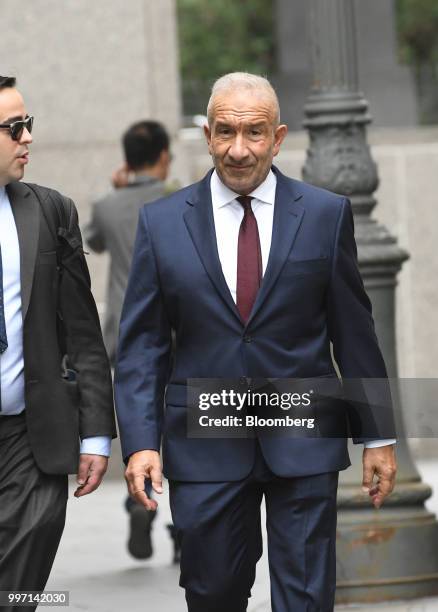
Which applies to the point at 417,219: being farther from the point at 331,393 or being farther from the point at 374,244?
the point at 331,393

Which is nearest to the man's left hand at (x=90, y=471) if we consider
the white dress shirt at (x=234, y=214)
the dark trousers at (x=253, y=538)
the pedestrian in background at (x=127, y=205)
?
the dark trousers at (x=253, y=538)

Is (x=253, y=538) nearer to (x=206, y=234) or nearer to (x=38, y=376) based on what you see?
(x=38, y=376)

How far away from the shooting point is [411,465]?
7273 millimetres

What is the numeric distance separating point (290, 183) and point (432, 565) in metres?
2.45

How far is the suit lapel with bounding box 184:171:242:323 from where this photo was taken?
4.92 meters

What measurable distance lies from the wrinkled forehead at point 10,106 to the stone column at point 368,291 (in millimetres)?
2355

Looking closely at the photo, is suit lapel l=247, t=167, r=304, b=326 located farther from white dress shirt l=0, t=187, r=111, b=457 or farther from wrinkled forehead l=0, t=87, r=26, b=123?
wrinkled forehead l=0, t=87, r=26, b=123

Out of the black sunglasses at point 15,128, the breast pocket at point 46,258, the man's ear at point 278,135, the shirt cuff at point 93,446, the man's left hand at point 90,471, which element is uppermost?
the black sunglasses at point 15,128

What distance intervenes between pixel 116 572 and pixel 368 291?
6.63 feet

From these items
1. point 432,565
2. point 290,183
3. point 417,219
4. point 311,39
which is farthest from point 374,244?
point 417,219

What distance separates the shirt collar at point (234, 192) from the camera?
5.02 meters

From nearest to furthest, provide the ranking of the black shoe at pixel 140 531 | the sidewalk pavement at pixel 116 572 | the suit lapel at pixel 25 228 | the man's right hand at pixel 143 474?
the man's right hand at pixel 143 474 → the suit lapel at pixel 25 228 → the sidewalk pavement at pixel 116 572 → the black shoe at pixel 140 531

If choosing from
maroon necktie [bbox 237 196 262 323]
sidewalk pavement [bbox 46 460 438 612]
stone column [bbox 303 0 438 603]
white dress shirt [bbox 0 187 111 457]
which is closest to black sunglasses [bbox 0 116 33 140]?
white dress shirt [bbox 0 187 111 457]

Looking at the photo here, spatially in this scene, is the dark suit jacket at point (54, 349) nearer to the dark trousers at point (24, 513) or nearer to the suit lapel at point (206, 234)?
the dark trousers at point (24, 513)
